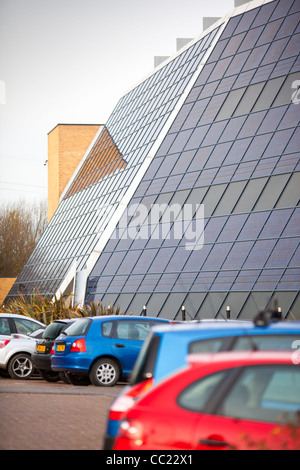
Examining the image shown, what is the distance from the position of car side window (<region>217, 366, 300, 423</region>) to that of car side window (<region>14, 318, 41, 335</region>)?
15878mm

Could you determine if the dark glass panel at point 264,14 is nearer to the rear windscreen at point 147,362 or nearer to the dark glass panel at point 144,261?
the dark glass panel at point 144,261

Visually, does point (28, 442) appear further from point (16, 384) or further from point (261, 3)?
point (261, 3)

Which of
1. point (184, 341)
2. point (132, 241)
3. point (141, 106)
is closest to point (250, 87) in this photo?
point (132, 241)

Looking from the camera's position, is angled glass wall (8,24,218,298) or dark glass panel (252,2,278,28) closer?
dark glass panel (252,2,278,28)

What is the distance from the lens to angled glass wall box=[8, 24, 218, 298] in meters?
36.5

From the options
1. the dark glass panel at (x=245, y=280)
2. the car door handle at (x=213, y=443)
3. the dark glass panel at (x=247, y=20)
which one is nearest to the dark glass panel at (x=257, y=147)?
the dark glass panel at (x=245, y=280)

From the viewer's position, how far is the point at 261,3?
32.6 meters

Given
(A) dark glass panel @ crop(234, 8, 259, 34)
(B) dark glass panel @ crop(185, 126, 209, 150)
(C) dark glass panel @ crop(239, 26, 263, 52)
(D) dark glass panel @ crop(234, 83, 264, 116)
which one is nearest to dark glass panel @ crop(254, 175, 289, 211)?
(D) dark glass panel @ crop(234, 83, 264, 116)

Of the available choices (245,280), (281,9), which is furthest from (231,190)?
(281,9)

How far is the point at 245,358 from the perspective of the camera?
5398 mm

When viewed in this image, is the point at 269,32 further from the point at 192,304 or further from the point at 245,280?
the point at 192,304

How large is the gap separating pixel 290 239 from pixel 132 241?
31.8ft

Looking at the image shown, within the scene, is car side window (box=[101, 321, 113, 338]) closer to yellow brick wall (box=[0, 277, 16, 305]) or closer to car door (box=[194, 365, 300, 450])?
car door (box=[194, 365, 300, 450])

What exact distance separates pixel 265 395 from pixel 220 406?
12.7 inches
